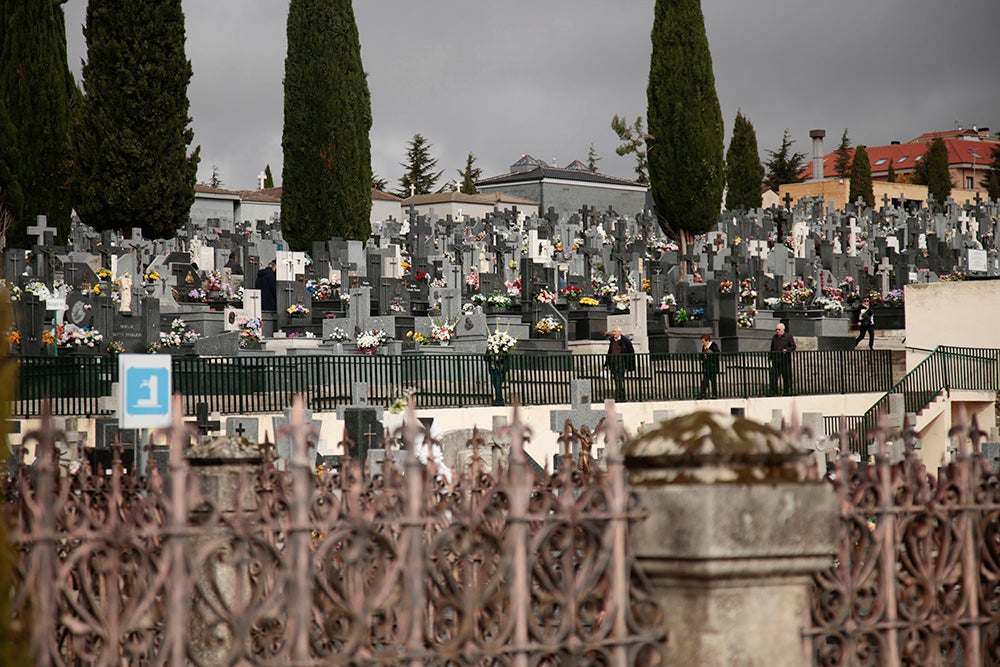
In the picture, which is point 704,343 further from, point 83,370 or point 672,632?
point 672,632

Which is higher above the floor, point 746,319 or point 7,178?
point 7,178

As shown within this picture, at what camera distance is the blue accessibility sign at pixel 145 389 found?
10.3 meters

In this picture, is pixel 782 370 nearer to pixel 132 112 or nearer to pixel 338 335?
pixel 338 335

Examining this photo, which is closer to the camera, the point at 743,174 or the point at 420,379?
the point at 420,379

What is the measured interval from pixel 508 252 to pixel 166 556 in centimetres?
3024

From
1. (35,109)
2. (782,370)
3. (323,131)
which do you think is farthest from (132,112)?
(782,370)

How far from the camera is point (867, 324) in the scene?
100ft

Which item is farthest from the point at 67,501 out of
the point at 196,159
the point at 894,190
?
the point at 894,190

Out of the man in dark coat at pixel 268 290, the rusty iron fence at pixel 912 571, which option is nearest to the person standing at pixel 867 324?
the man in dark coat at pixel 268 290

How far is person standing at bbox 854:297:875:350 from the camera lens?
30375mm

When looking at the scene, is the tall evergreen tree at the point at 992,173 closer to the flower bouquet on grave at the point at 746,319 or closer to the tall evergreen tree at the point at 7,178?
the flower bouquet on grave at the point at 746,319

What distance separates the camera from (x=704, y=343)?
26156 millimetres

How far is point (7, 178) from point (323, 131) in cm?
828

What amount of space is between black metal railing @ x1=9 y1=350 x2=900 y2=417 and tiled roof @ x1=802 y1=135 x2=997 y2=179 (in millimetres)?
75373
